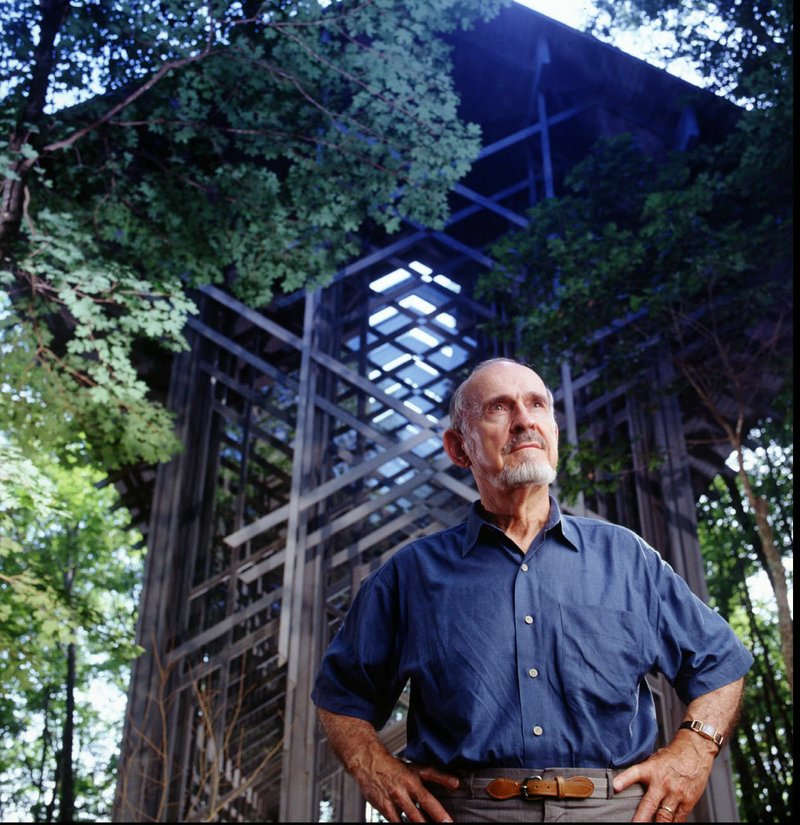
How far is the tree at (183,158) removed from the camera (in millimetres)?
5773

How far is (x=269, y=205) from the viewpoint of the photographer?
6.40 m

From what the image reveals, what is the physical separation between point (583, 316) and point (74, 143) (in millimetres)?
4180

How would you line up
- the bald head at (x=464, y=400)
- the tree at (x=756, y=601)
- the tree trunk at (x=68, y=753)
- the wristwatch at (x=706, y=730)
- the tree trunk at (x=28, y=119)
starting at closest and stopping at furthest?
the wristwatch at (x=706, y=730)
the bald head at (x=464, y=400)
the tree trunk at (x=28, y=119)
the tree at (x=756, y=601)
the tree trunk at (x=68, y=753)

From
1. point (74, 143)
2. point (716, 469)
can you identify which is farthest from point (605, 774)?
point (716, 469)

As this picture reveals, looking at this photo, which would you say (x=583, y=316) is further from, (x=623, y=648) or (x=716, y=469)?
(x=623, y=648)

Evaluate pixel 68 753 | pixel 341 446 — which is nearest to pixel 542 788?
pixel 341 446

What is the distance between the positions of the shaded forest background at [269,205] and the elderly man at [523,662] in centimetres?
353

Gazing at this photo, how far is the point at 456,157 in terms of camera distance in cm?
635

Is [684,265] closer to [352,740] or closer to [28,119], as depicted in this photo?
[28,119]

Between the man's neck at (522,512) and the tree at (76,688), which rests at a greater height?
the tree at (76,688)

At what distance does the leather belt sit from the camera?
1533 mm

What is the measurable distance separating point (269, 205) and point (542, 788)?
5.44m

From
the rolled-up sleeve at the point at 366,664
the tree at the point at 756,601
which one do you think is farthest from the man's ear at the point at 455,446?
the tree at the point at 756,601

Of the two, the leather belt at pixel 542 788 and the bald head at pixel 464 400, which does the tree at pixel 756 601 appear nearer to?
the bald head at pixel 464 400
